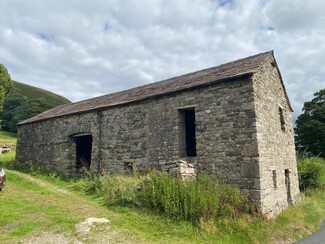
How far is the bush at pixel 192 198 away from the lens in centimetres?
731

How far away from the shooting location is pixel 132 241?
235 inches

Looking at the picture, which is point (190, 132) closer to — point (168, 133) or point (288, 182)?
point (168, 133)

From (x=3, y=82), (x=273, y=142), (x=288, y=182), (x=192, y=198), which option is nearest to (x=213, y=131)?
(x=273, y=142)

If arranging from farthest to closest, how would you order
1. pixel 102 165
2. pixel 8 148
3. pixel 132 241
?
pixel 8 148, pixel 102 165, pixel 132 241

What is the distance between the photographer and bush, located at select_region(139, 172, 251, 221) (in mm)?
7309

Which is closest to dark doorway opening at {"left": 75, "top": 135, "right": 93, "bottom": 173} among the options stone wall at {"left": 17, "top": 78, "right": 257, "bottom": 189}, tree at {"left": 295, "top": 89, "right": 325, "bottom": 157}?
stone wall at {"left": 17, "top": 78, "right": 257, "bottom": 189}

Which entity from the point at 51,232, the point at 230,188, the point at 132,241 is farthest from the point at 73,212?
the point at 230,188

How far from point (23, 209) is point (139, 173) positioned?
4495 millimetres

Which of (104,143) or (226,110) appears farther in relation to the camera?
(104,143)

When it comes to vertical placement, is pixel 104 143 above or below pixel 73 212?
above

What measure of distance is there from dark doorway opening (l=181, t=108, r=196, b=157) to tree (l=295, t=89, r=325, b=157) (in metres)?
18.4

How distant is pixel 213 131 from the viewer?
930 cm

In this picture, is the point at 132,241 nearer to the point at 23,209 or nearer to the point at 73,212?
the point at 73,212

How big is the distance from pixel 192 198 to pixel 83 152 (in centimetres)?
1036
